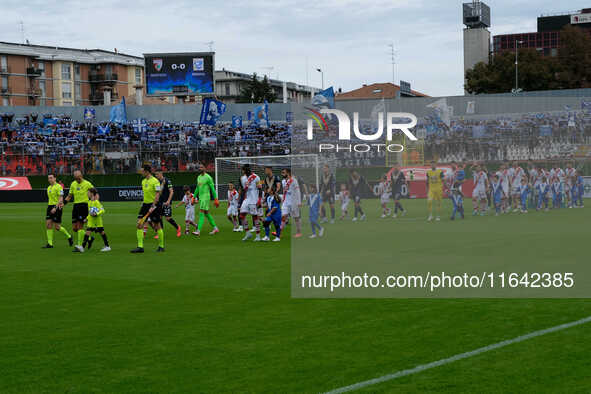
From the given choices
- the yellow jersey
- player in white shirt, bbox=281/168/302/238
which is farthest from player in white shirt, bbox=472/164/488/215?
player in white shirt, bbox=281/168/302/238

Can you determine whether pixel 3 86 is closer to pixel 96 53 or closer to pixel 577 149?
pixel 96 53

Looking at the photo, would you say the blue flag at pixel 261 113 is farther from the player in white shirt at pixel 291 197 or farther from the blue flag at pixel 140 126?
the player in white shirt at pixel 291 197

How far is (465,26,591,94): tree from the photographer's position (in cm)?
6359

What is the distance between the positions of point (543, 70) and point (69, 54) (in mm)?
63905

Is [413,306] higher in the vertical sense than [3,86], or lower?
lower

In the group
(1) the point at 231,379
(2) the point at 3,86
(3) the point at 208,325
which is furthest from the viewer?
(2) the point at 3,86

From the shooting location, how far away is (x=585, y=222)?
11.8 meters

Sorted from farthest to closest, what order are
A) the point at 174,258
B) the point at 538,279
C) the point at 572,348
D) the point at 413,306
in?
the point at 174,258
the point at 538,279
the point at 413,306
the point at 572,348

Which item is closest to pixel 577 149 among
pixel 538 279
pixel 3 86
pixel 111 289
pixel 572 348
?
pixel 538 279

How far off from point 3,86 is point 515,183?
88.9 metres

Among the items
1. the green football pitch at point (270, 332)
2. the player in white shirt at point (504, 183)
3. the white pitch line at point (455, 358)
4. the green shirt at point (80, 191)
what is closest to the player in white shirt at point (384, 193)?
the green football pitch at point (270, 332)

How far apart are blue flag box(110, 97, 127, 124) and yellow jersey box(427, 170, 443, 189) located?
4593cm

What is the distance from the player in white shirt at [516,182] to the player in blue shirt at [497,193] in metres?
0.22

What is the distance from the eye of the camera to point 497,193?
11477 mm
